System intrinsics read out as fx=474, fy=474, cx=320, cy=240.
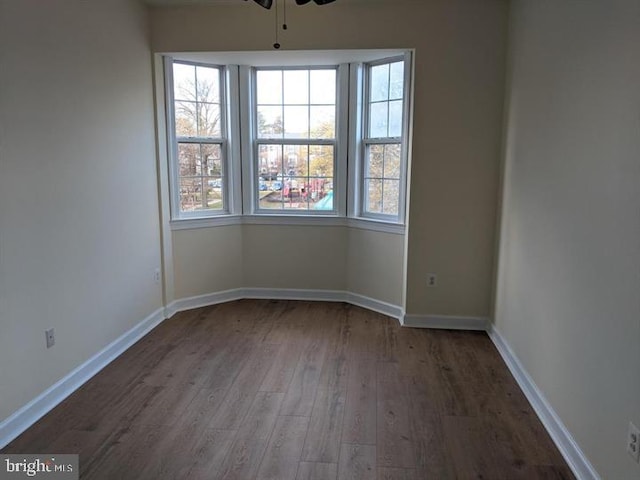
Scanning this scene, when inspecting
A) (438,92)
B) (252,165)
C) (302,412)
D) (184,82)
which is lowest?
(302,412)

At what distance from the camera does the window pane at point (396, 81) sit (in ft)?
13.3

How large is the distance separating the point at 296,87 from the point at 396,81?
0.99 m

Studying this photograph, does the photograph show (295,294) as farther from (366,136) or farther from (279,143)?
(366,136)

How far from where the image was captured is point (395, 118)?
4145 millimetres

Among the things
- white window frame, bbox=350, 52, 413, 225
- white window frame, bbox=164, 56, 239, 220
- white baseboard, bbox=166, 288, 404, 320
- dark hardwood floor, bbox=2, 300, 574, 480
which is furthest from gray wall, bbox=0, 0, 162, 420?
white window frame, bbox=350, 52, 413, 225

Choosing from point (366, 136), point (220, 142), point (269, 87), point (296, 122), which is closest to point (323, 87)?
point (296, 122)

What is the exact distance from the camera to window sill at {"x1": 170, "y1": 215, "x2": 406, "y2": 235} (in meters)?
4.34

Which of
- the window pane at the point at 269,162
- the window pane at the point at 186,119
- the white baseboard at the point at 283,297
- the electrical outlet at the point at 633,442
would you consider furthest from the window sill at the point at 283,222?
the electrical outlet at the point at 633,442

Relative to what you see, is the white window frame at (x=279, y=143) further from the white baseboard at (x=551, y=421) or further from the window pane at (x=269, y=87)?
the white baseboard at (x=551, y=421)

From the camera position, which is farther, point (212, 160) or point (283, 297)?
point (283, 297)

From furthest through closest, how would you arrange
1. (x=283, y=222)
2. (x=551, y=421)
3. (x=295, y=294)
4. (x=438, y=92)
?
(x=295, y=294)
(x=283, y=222)
(x=438, y=92)
(x=551, y=421)

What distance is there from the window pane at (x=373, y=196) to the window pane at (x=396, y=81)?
2.56ft

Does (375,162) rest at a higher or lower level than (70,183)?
higher

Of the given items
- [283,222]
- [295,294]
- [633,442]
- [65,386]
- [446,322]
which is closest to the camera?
[633,442]
